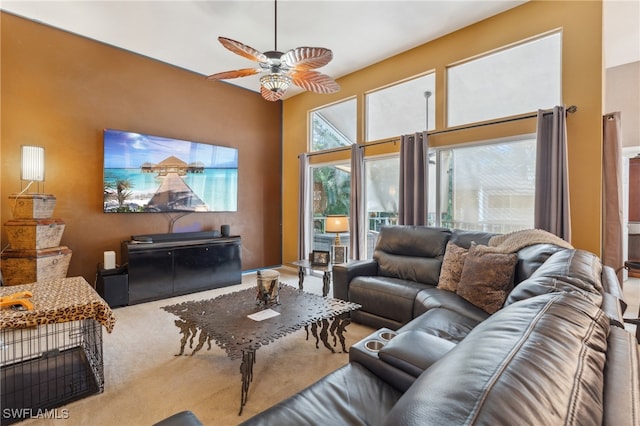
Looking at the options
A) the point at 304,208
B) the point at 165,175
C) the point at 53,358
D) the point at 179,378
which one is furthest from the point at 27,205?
the point at 304,208

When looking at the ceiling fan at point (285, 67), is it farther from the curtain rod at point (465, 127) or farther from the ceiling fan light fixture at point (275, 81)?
the curtain rod at point (465, 127)

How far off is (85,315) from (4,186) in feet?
9.07

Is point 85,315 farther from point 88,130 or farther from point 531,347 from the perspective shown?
point 88,130

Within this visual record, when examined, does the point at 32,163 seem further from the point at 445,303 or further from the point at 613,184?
the point at 613,184

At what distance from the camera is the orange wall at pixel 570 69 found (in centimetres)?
287

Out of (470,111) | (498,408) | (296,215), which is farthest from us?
(296,215)

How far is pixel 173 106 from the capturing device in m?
4.59

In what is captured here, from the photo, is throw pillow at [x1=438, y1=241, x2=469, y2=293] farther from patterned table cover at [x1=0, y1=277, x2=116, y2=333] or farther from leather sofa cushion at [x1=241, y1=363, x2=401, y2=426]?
patterned table cover at [x1=0, y1=277, x2=116, y2=333]

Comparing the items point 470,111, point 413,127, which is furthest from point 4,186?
point 470,111

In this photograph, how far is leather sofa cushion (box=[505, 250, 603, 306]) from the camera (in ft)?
4.21

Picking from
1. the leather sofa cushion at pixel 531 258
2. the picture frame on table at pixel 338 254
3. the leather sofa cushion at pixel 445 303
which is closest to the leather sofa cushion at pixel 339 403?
the leather sofa cushion at pixel 445 303

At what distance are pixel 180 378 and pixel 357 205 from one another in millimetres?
3193

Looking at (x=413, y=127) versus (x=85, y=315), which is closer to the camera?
(x=85, y=315)

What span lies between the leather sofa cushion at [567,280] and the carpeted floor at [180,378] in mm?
1434
